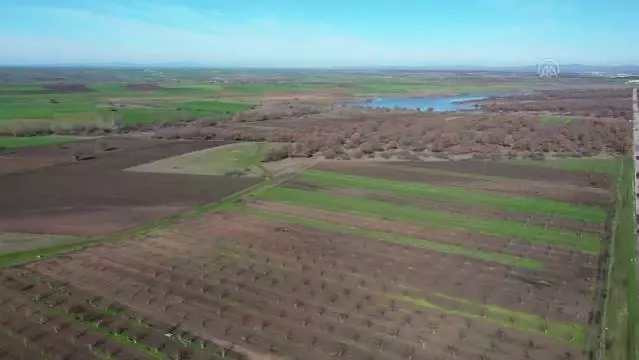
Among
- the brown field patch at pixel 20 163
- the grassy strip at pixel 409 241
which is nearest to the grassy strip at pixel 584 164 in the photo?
the grassy strip at pixel 409 241

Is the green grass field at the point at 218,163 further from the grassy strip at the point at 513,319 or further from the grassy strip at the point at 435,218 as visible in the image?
the grassy strip at the point at 513,319

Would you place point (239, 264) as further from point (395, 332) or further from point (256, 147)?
point (256, 147)

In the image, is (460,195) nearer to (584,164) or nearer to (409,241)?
(409,241)

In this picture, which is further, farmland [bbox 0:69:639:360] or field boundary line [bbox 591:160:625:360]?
farmland [bbox 0:69:639:360]

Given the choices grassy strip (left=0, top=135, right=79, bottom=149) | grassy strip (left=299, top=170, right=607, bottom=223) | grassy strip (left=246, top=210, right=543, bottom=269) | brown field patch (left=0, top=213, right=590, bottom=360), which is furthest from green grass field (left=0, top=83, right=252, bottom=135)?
brown field patch (left=0, top=213, right=590, bottom=360)

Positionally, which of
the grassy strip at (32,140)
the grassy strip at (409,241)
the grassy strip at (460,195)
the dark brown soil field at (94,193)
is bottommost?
the grassy strip at (409,241)

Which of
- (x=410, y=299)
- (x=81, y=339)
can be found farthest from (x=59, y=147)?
(x=410, y=299)

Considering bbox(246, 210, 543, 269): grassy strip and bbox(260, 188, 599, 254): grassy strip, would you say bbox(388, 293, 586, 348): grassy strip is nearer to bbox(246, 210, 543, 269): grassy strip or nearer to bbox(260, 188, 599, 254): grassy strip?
bbox(246, 210, 543, 269): grassy strip
